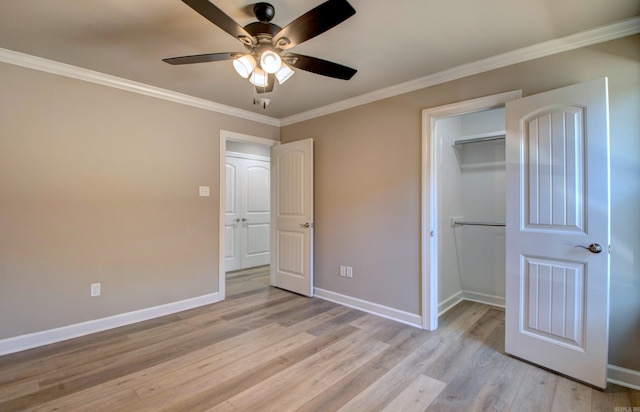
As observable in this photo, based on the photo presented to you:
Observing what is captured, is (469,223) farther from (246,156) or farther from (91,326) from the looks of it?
(91,326)

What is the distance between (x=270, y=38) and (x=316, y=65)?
0.33 meters

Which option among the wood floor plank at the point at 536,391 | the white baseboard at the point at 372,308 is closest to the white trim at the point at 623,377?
the wood floor plank at the point at 536,391

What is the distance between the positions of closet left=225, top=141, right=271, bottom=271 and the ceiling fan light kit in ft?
11.8

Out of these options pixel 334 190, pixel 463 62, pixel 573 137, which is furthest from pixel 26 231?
pixel 573 137

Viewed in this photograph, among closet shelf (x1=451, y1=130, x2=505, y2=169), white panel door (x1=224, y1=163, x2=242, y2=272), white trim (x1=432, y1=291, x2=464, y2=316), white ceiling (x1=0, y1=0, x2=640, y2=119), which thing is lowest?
white trim (x1=432, y1=291, x2=464, y2=316)

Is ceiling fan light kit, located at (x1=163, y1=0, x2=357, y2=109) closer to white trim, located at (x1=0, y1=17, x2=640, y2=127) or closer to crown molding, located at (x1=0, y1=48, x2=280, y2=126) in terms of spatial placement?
white trim, located at (x1=0, y1=17, x2=640, y2=127)

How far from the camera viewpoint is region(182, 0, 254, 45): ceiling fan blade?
139cm

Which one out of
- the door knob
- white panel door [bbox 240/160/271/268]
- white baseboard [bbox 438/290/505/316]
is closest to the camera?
the door knob

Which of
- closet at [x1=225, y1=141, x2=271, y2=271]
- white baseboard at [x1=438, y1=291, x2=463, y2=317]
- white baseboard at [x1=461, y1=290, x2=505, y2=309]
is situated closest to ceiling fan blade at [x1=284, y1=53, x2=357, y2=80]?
white baseboard at [x1=438, y1=291, x2=463, y2=317]

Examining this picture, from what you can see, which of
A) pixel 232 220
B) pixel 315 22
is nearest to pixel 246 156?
pixel 232 220

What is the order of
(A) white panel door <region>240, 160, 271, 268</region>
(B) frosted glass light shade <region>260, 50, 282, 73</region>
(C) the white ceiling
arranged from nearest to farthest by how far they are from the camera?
(B) frosted glass light shade <region>260, 50, 282, 73</region> < (C) the white ceiling < (A) white panel door <region>240, 160, 271, 268</region>

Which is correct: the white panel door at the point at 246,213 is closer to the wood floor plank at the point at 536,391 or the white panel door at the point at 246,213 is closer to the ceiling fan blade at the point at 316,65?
the ceiling fan blade at the point at 316,65

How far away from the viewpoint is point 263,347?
99.4 inches

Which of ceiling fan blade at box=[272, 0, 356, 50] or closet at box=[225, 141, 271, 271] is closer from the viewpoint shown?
ceiling fan blade at box=[272, 0, 356, 50]
